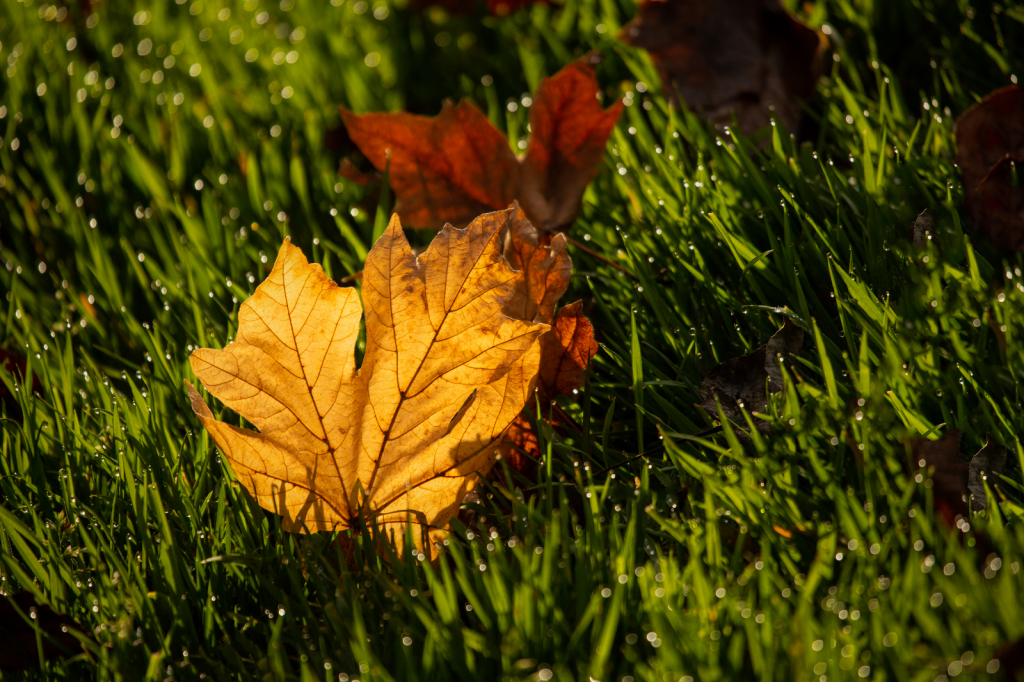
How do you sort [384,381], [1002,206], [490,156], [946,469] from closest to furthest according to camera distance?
[946,469] < [384,381] < [1002,206] < [490,156]

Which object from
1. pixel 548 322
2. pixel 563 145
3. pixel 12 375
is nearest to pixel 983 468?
pixel 548 322

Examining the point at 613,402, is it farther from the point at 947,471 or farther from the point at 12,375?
the point at 12,375

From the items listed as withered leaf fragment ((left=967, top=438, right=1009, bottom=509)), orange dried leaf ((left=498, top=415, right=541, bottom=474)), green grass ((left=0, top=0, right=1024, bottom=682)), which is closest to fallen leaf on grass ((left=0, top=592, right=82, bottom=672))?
green grass ((left=0, top=0, right=1024, bottom=682))

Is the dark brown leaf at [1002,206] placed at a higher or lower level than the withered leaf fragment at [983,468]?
higher

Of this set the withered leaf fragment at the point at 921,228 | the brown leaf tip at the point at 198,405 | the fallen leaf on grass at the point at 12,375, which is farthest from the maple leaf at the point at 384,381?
the withered leaf fragment at the point at 921,228

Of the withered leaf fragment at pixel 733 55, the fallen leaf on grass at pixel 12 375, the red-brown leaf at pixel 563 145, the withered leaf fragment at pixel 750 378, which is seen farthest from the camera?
the withered leaf fragment at pixel 733 55

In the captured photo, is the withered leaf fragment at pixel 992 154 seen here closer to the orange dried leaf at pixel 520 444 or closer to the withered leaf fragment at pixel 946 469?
the withered leaf fragment at pixel 946 469

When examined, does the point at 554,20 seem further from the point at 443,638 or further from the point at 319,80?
the point at 443,638
